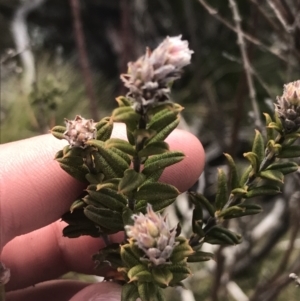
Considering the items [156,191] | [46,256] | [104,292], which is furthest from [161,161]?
[46,256]

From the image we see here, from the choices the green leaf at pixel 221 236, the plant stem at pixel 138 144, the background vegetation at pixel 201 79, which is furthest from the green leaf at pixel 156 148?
the background vegetation at pixel 201 79

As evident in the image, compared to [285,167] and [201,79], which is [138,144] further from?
[201,79]

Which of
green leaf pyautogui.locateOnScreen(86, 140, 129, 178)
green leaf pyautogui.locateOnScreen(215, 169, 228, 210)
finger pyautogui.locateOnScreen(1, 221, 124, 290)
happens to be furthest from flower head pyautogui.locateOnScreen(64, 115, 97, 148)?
finger pyautogui.locateOnScreen(1, 221, 124, 290)

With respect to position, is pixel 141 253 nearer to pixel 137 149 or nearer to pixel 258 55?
pixel 137 149

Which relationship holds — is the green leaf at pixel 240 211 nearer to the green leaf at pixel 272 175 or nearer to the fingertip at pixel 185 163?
the green leaf at pixel 272 175

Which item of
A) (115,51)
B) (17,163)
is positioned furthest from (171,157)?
(115,51)

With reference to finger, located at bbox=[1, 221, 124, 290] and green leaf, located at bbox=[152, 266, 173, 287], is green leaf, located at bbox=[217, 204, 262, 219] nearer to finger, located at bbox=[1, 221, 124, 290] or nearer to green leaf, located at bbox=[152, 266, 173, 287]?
green leaf, located at bbox=[152, 266, 173, 287]
